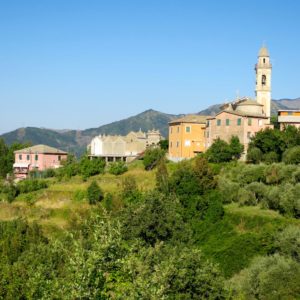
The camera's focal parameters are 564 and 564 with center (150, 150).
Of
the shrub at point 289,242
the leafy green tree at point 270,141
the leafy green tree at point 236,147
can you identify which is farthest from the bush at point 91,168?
the shrub at point 289,242

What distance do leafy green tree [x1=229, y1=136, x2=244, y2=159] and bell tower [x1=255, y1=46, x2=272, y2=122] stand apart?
739 cm

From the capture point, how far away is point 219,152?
51.1 meters

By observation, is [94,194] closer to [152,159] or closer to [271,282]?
[152,159]

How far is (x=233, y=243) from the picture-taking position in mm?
34219

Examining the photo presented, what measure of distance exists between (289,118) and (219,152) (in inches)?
357

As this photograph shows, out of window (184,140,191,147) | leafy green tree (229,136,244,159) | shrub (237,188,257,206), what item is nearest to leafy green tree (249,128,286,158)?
leafy green tree (229,136,244,159)

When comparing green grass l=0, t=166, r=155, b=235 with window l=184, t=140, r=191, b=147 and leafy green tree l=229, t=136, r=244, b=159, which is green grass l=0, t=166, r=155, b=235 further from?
leafy green tree l=229, t=136, r=244, b=159

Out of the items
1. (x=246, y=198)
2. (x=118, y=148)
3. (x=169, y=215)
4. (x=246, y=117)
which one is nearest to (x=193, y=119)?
(x=246, y=117)

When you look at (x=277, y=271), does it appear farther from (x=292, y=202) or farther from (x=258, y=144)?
(x=258, y=144)

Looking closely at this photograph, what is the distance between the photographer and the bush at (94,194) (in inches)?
1897

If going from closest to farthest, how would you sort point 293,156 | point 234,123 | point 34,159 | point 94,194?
point 293,156
point 94,194
point 234,123
point 34,159

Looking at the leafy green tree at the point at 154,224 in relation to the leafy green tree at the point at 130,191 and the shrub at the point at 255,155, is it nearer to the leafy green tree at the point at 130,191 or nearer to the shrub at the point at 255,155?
the leafy green tree at the point at 130,191

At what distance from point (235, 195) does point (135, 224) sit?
10.5 meters

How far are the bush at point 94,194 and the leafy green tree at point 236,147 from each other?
12.6 metres
